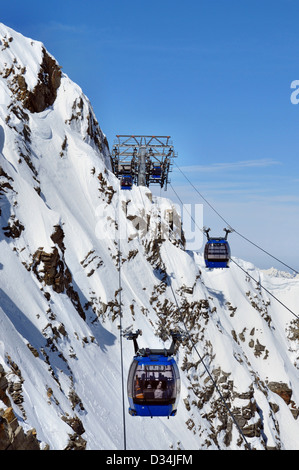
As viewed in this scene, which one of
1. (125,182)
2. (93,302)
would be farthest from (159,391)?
(125,182)

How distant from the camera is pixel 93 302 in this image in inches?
1672

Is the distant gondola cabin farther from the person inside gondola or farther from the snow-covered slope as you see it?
the person inside gondola

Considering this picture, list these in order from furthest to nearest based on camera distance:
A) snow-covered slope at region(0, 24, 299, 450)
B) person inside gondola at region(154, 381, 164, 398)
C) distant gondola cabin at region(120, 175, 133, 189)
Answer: distant gondola cabin at region(120, 175, 133, 189), snow-covered slope at region(0, 24, 299, 450), person inside gondola at region(154, 381, 164, 398)

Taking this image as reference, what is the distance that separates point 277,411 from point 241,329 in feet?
40.9

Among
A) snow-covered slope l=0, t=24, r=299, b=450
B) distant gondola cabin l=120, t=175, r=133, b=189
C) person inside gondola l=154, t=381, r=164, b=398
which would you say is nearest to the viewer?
person inside gondola l=154, t=381, r=164, b=398

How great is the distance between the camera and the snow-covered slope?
29922 mm

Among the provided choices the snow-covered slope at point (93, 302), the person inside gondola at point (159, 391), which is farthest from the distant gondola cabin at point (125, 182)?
the person inside gondola at point (159, 391)

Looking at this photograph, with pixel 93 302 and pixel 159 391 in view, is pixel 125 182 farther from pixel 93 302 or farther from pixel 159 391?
pixel 159 391

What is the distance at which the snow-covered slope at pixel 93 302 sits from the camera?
2992 cm

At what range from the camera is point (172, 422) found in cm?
4088

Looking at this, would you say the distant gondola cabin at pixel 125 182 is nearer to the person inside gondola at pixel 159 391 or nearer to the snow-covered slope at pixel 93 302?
A: the snow-covered slope at pixel 93 302

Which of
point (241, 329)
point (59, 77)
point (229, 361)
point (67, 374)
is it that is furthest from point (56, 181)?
point (241, 329)

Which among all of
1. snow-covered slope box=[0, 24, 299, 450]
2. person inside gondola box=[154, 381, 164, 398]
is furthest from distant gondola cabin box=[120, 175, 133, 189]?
person inside gondola box=[154, 381, 164, 398]

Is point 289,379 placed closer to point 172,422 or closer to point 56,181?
point 172,422
